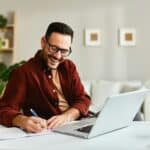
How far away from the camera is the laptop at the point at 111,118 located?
107 cm

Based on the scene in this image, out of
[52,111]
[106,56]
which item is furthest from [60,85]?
[106,56]

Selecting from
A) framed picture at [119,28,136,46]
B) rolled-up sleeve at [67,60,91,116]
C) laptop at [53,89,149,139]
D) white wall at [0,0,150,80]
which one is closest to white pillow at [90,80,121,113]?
white wall at [0,0,150,80]

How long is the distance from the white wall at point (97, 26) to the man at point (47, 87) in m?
2.67

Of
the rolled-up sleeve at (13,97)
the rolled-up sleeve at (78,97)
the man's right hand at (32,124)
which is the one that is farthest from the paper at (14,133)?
the rolled-up sleeve at (78,97)

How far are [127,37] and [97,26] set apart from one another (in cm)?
45

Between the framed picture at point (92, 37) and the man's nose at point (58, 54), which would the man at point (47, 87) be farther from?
the framed picture at point (92, 37)

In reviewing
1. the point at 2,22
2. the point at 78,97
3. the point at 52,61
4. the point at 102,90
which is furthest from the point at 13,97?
the point at 2,22

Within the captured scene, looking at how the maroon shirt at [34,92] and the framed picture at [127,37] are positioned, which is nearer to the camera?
the maroon shirt at [34,92]

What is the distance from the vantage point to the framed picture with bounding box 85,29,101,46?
430 centimetres

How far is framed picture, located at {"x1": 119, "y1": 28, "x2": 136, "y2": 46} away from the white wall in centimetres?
6

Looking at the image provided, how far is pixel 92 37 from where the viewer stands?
4.30 meters

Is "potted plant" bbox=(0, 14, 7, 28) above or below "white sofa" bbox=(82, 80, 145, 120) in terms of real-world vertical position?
above

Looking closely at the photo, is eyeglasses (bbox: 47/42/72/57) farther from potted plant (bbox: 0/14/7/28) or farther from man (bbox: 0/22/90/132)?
potted plant (bbox: 0/14/7/28)

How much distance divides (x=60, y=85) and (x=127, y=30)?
280cm
